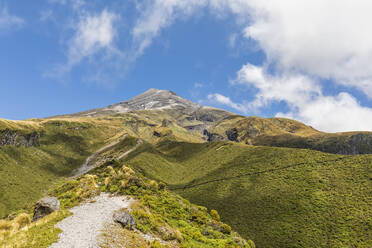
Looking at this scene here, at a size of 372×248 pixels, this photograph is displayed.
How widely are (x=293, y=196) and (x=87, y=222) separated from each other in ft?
192

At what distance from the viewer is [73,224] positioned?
719 inches

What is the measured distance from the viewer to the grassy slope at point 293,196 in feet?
152

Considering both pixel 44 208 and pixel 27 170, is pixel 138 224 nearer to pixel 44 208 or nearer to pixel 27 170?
pixel 44 208

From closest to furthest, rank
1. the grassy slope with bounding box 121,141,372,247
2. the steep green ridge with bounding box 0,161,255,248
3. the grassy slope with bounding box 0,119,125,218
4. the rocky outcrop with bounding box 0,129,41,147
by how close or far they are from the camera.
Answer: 1. the steep green ridge with bounding box 0,161,255,248
2. the grassy slope with bounding box 121,141,372,247
3. the grassy slope with bounding box 0,119,125,218
4. the rocky outcrop with bounding box 0,129,41,147

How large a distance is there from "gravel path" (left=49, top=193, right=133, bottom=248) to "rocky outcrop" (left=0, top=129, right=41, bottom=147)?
176m

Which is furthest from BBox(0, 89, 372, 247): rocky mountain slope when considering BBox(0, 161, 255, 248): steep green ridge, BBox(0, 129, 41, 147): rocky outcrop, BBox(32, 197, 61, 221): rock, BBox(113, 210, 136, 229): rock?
BBox(0, 129, 41, 147): rocky outcrop

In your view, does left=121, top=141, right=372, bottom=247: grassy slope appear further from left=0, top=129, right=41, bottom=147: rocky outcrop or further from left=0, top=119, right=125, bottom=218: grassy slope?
left=0, top=129, right=41, bottom=147: rocky outcrop

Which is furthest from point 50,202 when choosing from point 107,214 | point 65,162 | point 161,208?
point 65,162

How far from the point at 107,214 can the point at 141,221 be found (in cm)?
360

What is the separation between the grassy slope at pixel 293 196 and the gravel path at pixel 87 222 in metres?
37.9

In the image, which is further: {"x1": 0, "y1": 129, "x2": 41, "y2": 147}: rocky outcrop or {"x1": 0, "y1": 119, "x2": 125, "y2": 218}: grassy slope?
{"x1": 0, "y1": 129, "x2": 41, "y2": 147}: rocky outcrop

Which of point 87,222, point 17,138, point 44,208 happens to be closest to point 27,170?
point 17,138

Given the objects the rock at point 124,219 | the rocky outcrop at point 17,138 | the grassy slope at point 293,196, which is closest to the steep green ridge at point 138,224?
the rock at point 124,219

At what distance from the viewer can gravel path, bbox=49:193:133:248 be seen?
15013 mm
